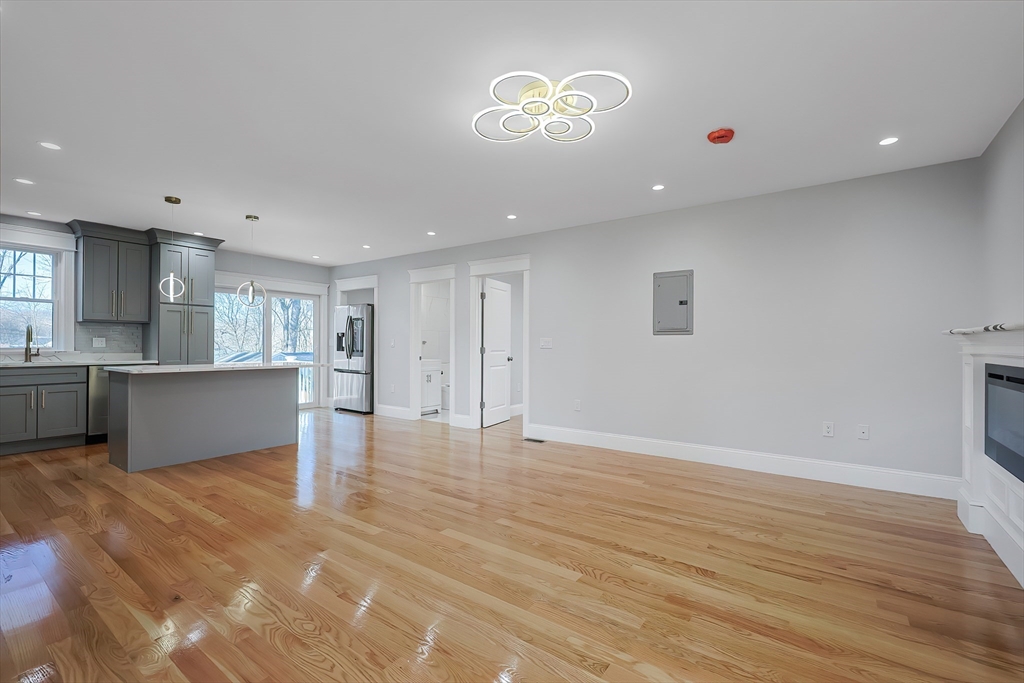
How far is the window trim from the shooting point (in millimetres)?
5191

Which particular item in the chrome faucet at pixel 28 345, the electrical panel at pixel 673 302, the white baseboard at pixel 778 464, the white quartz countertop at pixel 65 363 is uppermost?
the electrical panel at pixel 673 302

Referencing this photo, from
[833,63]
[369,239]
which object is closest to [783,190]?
[833,63]

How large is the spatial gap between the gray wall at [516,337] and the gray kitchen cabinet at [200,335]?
4.34m

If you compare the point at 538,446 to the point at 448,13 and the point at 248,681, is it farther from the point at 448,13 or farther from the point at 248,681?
the point at 448,13

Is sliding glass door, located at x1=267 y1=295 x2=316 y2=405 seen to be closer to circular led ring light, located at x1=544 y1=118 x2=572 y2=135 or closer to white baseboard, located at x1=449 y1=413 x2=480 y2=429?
white baseboard, located at x1=449 y1=413 x2=480 y2=429

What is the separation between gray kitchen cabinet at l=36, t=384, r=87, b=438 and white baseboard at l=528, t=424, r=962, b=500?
5.46m

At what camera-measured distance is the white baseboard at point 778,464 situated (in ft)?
11.3

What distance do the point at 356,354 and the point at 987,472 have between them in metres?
7.36

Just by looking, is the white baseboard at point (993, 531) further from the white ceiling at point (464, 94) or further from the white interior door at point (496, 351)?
the white interior door at point (496, 351)

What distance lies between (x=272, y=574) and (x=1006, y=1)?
4160mm

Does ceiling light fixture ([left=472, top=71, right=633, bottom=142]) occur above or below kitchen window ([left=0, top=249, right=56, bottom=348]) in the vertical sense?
above

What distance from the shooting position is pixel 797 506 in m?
3.22

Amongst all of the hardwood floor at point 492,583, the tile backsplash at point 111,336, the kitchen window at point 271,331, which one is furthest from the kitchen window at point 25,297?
the hardwood floor at point 492,583

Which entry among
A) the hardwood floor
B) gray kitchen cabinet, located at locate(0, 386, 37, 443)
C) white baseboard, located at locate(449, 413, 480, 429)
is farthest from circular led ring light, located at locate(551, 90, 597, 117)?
gray kitchen cabinet, located at locate(0, 386, 37, 443)
